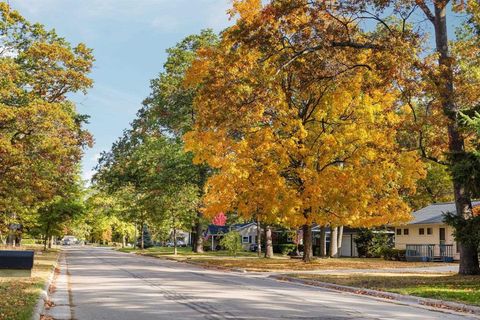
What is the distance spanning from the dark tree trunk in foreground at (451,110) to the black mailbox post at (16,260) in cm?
1583

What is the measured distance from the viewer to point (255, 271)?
94.9 feet

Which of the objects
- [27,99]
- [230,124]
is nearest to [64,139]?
[27,99]

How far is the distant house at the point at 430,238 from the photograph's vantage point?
41000mm

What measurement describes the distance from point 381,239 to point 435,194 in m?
14.4

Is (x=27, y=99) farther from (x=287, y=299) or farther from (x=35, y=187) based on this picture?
(x=287, y=299)

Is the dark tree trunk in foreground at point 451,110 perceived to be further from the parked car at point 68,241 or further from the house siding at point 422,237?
the parked car at point 68,241

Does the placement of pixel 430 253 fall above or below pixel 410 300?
above

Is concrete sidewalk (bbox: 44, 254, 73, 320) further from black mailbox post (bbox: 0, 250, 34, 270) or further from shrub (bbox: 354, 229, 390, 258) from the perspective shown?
shrub (bbox: 354, 229, 390, 258)

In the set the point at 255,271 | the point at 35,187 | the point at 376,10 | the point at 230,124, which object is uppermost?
the point at 376,10

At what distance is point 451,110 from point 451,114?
19cm

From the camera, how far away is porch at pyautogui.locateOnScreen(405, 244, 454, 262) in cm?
4072

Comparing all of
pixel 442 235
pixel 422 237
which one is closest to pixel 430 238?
pixel 422 237

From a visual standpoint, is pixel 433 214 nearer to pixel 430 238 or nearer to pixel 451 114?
pixel 430 238

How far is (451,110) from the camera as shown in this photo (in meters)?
21.8
